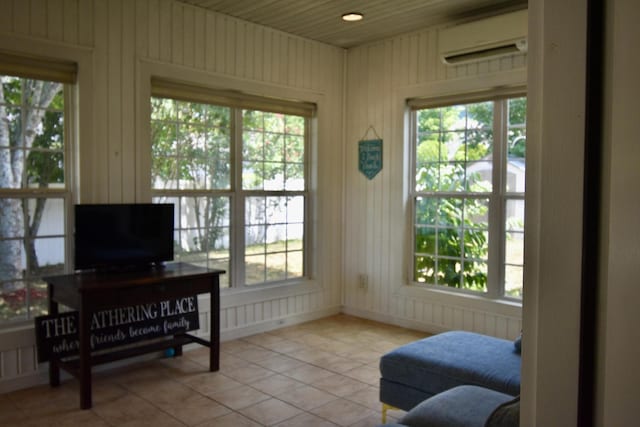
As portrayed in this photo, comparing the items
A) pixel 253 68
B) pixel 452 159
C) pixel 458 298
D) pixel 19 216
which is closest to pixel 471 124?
pixel 452 159

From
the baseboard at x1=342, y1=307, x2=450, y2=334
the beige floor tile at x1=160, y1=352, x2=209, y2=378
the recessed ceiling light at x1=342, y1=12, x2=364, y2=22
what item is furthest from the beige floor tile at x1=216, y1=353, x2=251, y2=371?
the recessed ceiling light at x1=342, y1=12, x2=364, y2=22

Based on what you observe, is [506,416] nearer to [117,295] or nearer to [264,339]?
[117,295]

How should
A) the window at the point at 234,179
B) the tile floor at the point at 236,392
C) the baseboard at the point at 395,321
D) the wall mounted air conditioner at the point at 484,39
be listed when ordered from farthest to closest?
the baseboard at the point at 395,321 → the window at the point at 234,179 → the wall mounted air conditioner at the point at 484,39 → the tile floor at the point at 236,392

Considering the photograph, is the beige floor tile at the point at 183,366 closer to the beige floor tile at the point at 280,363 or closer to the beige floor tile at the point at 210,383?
the beige floor tile at the point at 210,383

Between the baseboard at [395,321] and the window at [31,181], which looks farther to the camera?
the baseboard at [395,321]

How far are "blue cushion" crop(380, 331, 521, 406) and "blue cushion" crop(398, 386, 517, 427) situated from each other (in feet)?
0.68

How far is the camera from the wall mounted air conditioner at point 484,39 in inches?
161

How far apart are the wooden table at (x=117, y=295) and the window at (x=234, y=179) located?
629 millimetres

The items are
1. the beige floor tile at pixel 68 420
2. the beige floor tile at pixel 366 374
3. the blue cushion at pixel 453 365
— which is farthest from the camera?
the beige floor tile at pixel 366 374

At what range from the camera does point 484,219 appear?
4.63 m

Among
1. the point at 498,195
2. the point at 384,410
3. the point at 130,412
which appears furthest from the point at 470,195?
the point at 130,412

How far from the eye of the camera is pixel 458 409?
2186 millimetres

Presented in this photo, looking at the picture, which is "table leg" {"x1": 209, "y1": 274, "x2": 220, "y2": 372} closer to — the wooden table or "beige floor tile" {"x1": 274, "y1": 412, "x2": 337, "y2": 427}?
the wooden table

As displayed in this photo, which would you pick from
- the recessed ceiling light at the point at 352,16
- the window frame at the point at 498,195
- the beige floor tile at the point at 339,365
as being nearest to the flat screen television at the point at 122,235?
the beige floor tile at the point at 339,365
